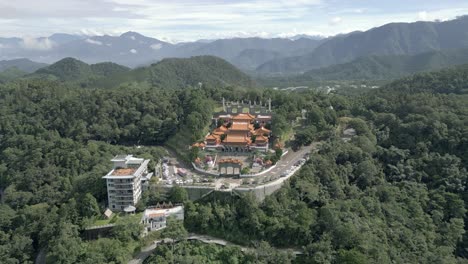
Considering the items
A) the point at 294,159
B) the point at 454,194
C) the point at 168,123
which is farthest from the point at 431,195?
the point at 168,123

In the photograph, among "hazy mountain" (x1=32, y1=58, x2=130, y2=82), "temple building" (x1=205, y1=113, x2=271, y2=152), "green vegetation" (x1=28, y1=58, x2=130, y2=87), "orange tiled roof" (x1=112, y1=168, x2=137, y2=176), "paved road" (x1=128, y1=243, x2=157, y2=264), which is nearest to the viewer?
"paved road" (x1=128, y1=243, x2=157, y2=264)

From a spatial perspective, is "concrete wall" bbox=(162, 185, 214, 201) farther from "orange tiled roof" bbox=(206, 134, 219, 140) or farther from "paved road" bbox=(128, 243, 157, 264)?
"orange tiled roof" bbox=(206, 134, 219, 140)

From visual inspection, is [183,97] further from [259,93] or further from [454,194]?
[454,194]

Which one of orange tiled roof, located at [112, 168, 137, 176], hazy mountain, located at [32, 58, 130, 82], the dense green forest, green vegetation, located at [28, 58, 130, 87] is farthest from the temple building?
hazy mountain, located at [32, 58, 130, 82]

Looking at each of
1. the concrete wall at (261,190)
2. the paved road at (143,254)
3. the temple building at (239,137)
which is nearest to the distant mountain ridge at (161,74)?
the temple building at (239,137)

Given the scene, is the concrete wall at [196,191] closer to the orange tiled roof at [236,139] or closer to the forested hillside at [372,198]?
the forested hillside at [372,198]

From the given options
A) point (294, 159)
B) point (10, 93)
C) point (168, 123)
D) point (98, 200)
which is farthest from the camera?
point (10, 93)

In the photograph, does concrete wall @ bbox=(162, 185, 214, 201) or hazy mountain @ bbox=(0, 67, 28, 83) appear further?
hazy mountain @ bbox=(0, 67, 28, 83)
